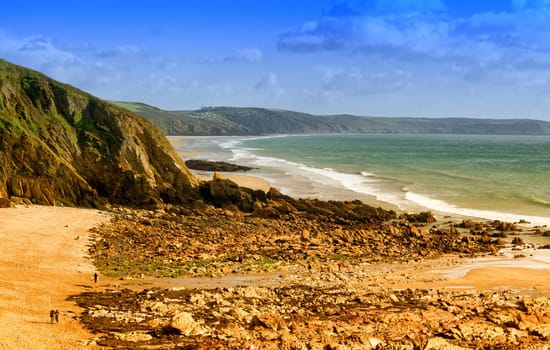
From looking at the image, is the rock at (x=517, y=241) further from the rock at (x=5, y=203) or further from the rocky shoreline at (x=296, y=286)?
the rock at (x=5, y=203)

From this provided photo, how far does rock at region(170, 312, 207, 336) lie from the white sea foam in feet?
112

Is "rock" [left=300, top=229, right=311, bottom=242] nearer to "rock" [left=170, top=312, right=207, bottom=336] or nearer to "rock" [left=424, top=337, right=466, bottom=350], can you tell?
"rock" [left=170, top=312, right=207, bottom=336]

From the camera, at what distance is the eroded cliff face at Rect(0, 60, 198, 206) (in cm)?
3675

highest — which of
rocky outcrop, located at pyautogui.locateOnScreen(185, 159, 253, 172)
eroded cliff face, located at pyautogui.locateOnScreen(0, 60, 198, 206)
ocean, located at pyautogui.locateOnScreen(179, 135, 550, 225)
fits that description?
eroded cliff face, located at pyautogui.locateOnScreen(0, 60, 198, 206)

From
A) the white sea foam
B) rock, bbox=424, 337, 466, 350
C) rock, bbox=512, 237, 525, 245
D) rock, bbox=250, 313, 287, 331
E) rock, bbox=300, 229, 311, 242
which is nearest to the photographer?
rock, bbox=424, 337, 466, 350

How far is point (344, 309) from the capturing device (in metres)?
19.7

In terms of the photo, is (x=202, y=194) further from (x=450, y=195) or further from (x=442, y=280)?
(x=450, y=195)

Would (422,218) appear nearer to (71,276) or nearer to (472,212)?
(472,212)

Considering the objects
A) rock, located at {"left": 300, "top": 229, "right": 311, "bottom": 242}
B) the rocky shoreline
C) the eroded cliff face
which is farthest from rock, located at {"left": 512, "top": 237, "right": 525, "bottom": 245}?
the eroded cliff face

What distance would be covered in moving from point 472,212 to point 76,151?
35481 millimetres

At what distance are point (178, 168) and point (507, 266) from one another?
27066 millimetres

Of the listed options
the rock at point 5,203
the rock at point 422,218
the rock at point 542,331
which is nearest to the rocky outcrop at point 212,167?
the rock at point 422,218

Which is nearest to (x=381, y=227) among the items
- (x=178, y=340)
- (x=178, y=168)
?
(x=178, y=168)

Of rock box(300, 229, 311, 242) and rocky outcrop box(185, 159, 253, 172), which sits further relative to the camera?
rocky outcrop box(185, 159, 253, 172)
